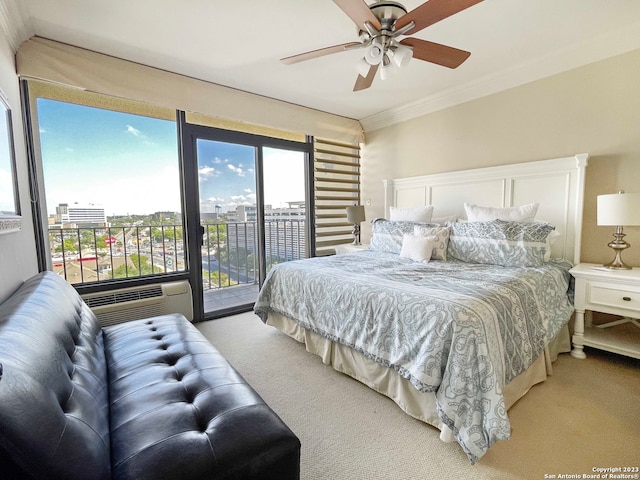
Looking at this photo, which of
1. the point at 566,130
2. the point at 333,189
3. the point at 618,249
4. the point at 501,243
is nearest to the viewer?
the point at 618,249

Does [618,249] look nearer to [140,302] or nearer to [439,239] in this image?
[439,239]

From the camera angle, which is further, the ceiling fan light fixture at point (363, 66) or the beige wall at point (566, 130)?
the beige wall at point (566, 130)

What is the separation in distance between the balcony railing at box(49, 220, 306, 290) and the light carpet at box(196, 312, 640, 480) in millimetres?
1817

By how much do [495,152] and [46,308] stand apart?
12.5ft

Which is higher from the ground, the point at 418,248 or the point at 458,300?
the point at 418,248

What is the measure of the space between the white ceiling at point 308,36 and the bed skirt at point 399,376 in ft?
7.82

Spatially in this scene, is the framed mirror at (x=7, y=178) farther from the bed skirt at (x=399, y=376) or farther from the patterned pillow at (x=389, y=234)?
the patterned pillow at (x=389, y=234)

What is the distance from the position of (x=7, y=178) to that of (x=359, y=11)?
2.24m

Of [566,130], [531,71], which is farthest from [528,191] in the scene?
[531,71]

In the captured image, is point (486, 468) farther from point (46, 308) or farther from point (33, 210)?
point (33, 210)

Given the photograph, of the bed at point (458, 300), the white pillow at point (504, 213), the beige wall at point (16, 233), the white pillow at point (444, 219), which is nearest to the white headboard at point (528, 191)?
the bed at point (458, 300)

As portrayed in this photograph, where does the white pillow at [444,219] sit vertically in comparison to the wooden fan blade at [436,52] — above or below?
below

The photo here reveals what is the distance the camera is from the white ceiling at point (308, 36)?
2082mm

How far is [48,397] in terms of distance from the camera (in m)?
0.83
